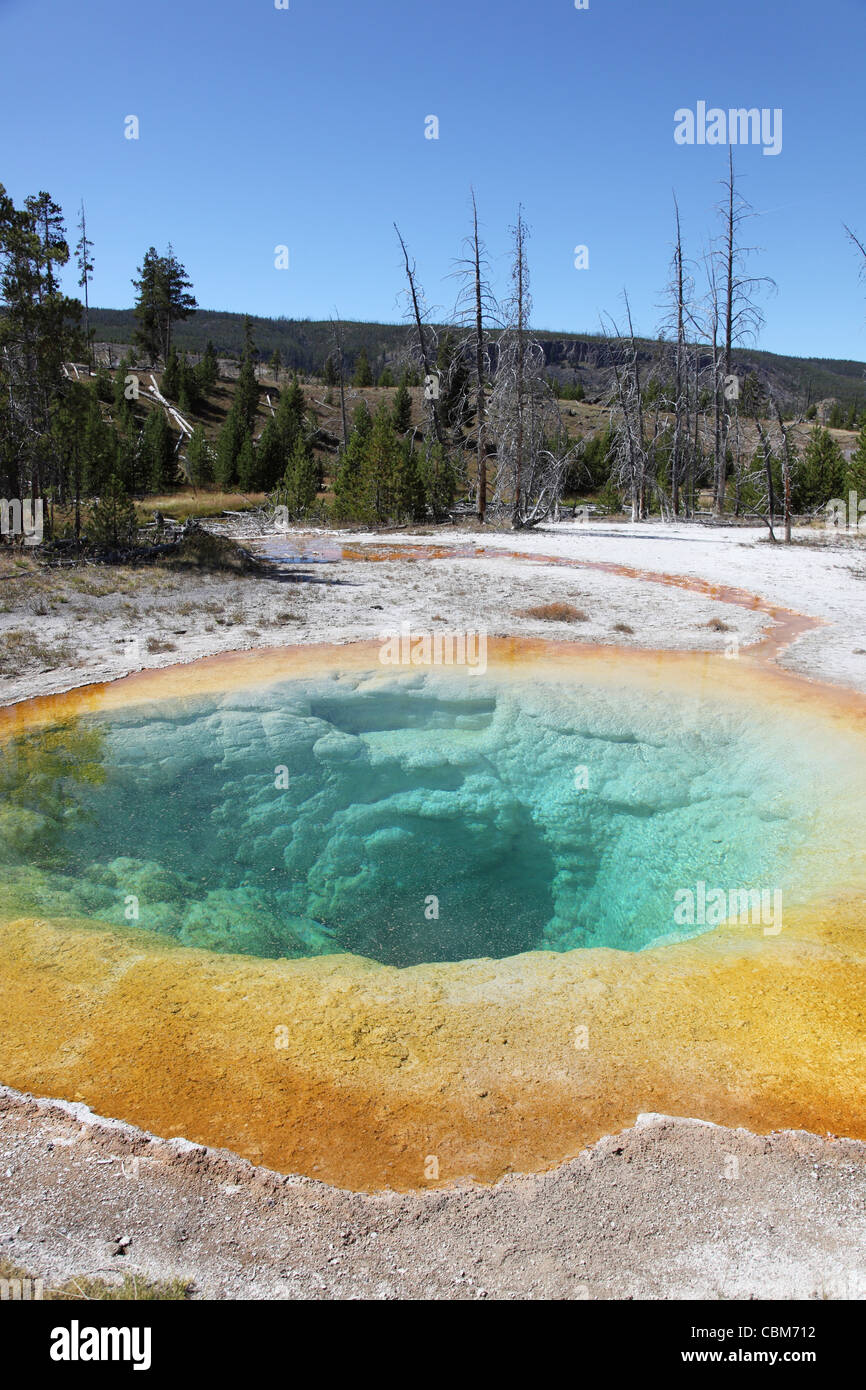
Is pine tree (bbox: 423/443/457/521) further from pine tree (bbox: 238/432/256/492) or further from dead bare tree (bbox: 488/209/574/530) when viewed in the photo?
pine tree (bbox: 238/432/256/492)

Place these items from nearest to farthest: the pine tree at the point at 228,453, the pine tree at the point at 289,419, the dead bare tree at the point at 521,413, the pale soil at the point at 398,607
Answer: the pale soil at the point at 398,607, the dead bare tree at the point at 521,413, the pine tree at the point at 228,453, the pine tree at the point at 289,419

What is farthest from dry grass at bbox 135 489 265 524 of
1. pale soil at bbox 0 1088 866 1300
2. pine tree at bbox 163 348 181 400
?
pale soil at bbox 0 1088 866 1300

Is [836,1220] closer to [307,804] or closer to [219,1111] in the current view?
[219,1111]

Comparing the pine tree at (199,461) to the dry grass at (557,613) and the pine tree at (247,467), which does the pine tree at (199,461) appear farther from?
the dry grass at (557,613)

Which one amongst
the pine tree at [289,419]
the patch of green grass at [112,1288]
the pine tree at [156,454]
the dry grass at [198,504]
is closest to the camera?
the patch of green grass at [112,1288]

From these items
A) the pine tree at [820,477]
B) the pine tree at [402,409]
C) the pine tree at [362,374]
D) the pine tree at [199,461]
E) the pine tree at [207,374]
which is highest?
the pine tree at [362,374]

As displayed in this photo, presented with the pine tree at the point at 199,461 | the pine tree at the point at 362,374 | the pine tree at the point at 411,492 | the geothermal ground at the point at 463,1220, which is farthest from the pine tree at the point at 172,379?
the geothermal ground at the point at 463,1220

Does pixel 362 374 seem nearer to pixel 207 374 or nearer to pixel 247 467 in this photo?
pixel 207 374
